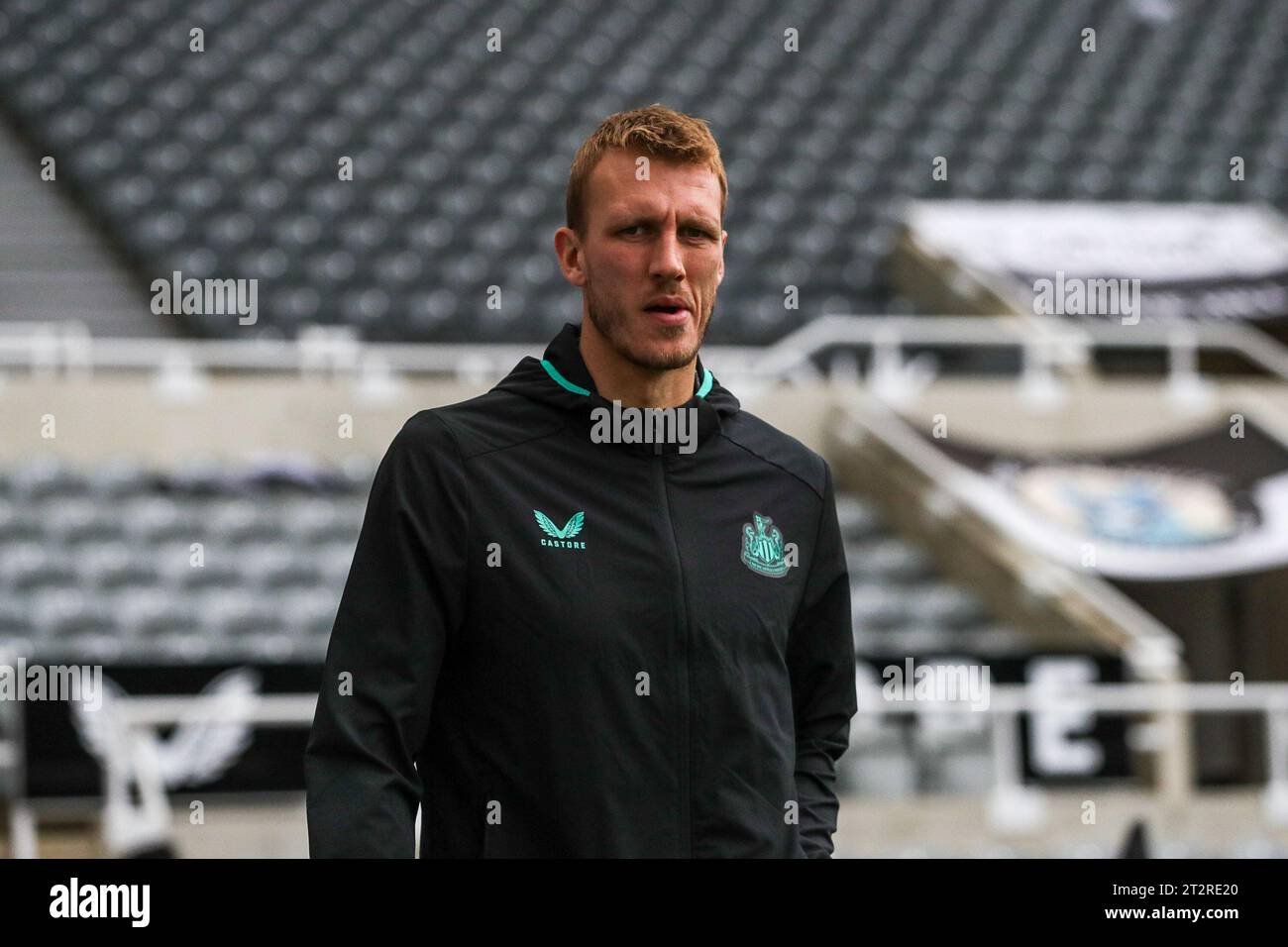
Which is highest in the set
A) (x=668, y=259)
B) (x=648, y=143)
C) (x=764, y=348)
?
(x=764, y=348)

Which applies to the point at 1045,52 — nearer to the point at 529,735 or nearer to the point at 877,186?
the point at 877,186

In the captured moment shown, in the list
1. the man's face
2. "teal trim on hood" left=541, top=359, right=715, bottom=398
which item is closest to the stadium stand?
"teal trim on hood" left=541, top=359, right=715, bottom=398

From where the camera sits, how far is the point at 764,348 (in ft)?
29.3

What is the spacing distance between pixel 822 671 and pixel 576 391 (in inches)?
14.3

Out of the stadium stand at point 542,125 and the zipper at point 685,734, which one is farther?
the stadium stand at point 542,125

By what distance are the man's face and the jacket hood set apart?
0.06 meters

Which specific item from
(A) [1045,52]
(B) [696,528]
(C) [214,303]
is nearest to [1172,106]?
(A) [1045,52]

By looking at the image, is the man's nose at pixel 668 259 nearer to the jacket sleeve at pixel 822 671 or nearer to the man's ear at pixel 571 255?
the man's ear at pixel 571 255

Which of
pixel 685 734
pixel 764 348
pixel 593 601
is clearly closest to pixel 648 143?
pixel 593 601

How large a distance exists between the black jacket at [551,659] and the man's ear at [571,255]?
10cm

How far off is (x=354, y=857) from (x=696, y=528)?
42 centimetres

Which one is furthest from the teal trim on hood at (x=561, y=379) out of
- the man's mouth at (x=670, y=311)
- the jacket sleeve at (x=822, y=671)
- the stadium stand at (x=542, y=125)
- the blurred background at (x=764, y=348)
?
the stadium stand at (x=542, y=125)

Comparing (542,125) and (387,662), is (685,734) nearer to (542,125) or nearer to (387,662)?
(387,662)

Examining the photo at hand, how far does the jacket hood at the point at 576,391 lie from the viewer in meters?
1.54
